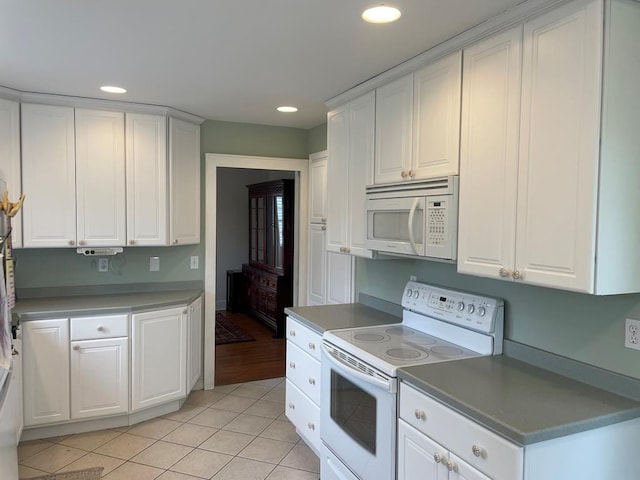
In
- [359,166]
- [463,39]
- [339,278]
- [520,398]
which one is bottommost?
[520,398]

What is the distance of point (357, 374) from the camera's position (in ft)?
7.27

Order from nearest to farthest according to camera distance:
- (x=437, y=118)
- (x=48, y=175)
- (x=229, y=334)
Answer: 1. (x=437, y=118)
2. (x=48, y=175)
3. (x=229, y=334)

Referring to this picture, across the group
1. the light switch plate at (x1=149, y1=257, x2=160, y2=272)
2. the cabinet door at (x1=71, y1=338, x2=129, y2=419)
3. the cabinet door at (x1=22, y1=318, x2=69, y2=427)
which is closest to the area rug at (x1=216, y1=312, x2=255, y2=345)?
the light switch plate at (x1=149, y1=257, x2=160, y2=272)

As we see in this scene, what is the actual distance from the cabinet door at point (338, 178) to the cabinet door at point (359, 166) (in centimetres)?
5

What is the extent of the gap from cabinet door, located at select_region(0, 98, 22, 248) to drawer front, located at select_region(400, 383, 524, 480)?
9.30 feet

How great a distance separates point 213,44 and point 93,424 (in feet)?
8.98

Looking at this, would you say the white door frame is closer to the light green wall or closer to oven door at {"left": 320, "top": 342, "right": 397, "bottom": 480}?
oven door at {"left": 320, "top": 342, "right": 397, "bottom": 480}

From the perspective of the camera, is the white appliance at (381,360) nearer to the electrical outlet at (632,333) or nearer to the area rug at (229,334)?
the electrical outlet at (632,333)

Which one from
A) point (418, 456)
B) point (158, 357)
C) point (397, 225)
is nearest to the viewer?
point (418, 456)

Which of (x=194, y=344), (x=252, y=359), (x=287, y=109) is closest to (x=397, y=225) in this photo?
(x=287, y=109)

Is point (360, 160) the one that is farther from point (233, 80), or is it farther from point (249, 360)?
point (249, 360)

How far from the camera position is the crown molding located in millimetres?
1768

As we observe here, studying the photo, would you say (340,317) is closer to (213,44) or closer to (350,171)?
(350,171)

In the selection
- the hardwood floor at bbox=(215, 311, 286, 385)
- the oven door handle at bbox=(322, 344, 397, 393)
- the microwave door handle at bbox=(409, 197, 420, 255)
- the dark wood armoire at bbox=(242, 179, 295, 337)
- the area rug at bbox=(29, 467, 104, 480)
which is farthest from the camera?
the dark wood armoire at bbox=(242, 179, 295, 337)
